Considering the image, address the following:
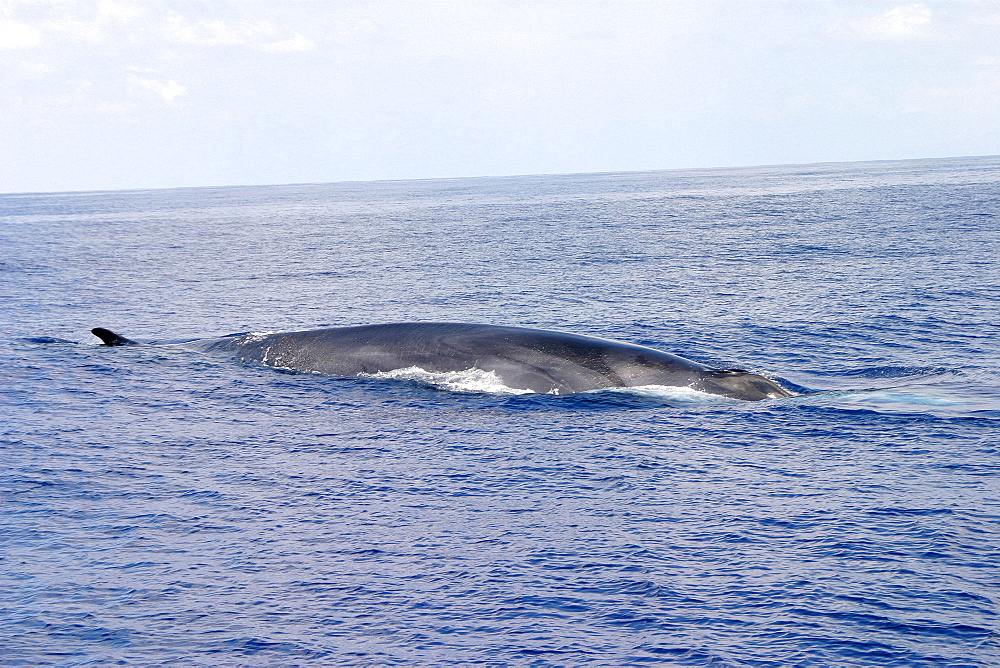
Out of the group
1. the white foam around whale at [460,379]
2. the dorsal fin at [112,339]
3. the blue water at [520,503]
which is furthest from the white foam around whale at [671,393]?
the dorsal fin at [112,339]

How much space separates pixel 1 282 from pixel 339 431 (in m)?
36.4

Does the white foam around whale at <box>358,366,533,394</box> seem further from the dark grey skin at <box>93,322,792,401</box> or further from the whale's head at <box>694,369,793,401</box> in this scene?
the whale's head at <box>694,369,793,401</box>

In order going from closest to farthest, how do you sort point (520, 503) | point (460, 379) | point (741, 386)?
point (520, 503)
point (741, 386)
point (460, 379)

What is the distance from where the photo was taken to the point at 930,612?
33.1 feet

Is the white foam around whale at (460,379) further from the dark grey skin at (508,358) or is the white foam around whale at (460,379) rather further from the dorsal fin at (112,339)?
the dorsal fin at (112,339)

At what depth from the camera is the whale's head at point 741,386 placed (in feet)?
64.3

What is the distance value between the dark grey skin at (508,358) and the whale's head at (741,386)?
0.02 metres

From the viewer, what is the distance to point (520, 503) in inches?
550

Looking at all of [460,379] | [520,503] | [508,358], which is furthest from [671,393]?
[520,503]

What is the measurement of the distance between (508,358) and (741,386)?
4.72m

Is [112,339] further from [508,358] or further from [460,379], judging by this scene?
[508,358]

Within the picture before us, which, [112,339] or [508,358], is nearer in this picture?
[508,358]

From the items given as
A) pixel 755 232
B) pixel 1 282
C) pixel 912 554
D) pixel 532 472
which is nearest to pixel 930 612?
pixel 912 554

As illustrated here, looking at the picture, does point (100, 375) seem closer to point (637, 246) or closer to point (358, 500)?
point (358, 500)
